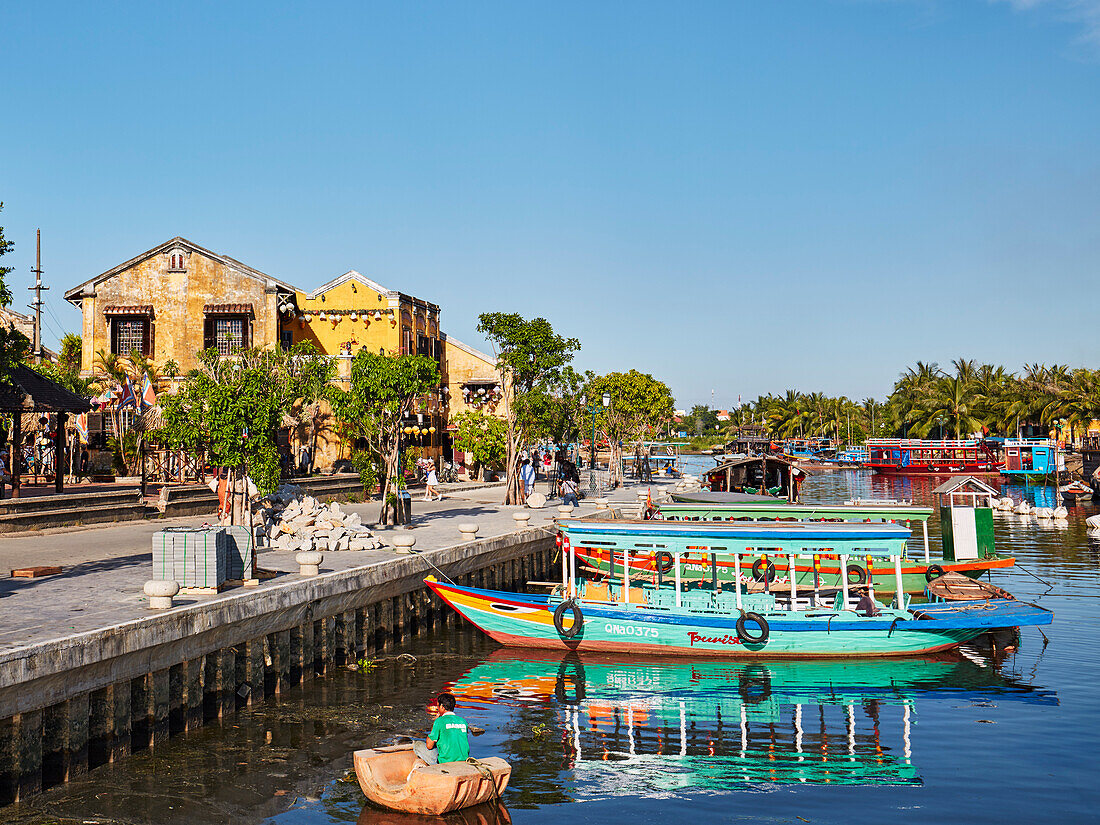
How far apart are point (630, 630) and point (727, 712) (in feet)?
13.6

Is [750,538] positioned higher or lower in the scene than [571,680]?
higher

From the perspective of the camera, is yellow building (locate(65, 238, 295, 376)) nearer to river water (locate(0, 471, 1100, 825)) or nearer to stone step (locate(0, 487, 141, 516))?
stone step (locate(0, 487, 141, 516))

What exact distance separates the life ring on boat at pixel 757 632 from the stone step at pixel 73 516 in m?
21.8

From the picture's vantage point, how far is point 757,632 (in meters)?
21.6

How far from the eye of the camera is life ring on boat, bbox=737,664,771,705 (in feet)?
64.1

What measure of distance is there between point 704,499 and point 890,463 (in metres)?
66.5

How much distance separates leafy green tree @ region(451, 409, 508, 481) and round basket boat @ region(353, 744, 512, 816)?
35.0 meters

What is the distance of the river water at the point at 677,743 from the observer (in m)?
13.6

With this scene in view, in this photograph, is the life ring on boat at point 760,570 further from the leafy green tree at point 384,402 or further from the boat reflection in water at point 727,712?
the leafy green tree at point 384,402

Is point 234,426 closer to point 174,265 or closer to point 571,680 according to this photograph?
point 571,680

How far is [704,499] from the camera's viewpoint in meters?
43.6

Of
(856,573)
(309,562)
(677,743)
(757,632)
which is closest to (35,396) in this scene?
(309,562)

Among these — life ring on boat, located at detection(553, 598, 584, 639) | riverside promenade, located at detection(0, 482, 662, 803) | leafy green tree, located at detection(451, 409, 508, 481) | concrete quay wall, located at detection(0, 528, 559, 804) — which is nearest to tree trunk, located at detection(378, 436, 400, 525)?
riverside promenade, located at detection(0, 482, 662, 803)

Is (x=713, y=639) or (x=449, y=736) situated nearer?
(x=449, y=736)
